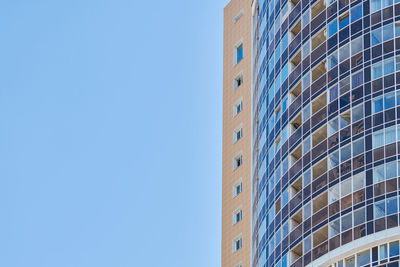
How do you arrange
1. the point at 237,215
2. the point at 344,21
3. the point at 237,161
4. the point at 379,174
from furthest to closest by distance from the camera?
1. the point at 237,161
2. the point at 237,215
3. the point at 344,21
4. the point at 379,174

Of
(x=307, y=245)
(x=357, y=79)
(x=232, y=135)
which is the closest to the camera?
(x=307, y=245)

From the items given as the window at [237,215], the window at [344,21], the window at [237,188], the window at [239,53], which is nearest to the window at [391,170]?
the window at [344,21]

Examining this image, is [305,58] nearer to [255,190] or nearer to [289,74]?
[289,74]

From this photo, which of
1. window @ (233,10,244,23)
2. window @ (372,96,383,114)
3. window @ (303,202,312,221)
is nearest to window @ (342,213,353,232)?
window @ (303,202,312,221)

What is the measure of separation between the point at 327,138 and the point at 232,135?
20.5 metres

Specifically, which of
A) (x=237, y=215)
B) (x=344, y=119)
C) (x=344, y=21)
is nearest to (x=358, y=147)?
(x=344, y=119)

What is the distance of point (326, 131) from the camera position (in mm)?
91812

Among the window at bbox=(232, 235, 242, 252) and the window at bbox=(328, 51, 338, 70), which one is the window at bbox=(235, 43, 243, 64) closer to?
the window at bbox=(232, 235, 242, 252)

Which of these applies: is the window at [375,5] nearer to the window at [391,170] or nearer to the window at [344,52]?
the window at [344,52]

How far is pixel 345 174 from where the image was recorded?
88.1 m

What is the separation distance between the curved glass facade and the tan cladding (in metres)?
2.79

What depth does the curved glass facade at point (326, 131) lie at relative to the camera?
86.4 metres

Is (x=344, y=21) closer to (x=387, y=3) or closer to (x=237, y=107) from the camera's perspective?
(x=387, y=3)

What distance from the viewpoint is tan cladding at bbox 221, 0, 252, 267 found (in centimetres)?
10488
